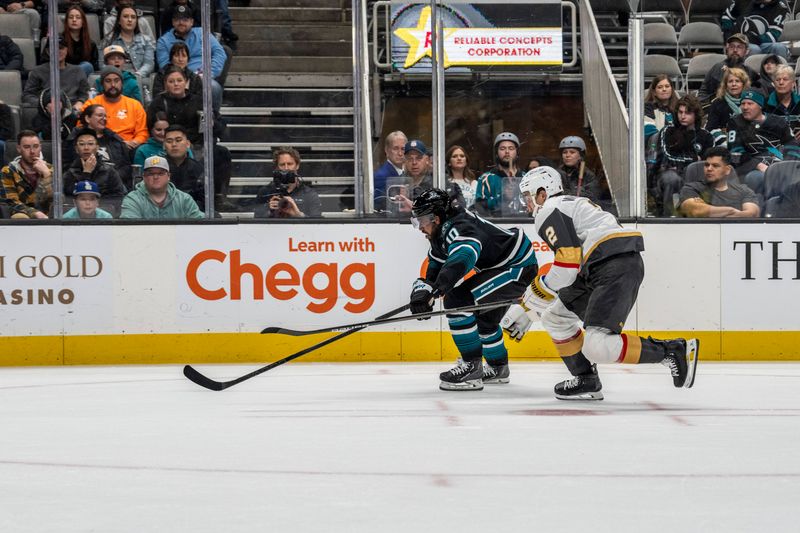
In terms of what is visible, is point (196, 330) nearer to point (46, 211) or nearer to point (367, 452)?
point (46, 211)

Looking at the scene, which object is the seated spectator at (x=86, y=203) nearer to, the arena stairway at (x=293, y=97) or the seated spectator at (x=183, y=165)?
the seated spectator at (x=183, y=165)

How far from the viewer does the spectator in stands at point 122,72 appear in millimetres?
8219

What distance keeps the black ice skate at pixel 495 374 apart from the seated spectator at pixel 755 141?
8.53 ft

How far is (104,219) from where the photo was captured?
8.02 meters

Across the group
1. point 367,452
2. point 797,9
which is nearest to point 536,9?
point 797,9

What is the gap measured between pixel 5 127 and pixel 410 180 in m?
2.64

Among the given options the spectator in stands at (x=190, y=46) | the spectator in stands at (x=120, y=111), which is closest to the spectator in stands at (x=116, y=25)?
the spectator in stands at (x=190, y=46)

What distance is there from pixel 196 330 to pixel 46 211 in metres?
1.23

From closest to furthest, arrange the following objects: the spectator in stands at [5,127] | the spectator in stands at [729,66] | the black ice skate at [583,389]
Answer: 1. the black ice skate at [583,389]
2. the spectator in stands at [5,127]
3. the spectator in stands at [729,66]

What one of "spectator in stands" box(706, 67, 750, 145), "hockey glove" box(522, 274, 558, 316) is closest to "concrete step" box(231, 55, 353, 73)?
"spectator in stands" box(706, 67, 750, 145)

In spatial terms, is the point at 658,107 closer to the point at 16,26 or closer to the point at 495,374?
the point at 495,374

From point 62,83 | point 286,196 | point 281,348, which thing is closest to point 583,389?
point 281,348

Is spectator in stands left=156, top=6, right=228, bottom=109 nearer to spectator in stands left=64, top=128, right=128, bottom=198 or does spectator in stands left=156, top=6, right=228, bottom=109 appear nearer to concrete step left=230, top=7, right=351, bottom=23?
concrete step left=230, top=7, right=351, bottom=23

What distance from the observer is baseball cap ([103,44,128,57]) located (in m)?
8.37
